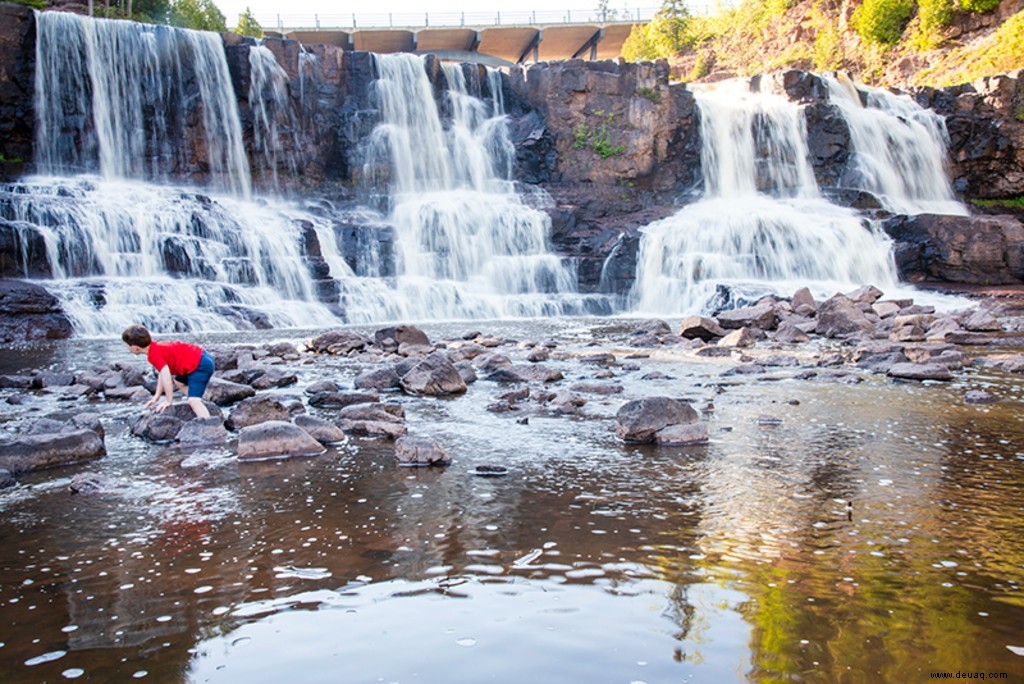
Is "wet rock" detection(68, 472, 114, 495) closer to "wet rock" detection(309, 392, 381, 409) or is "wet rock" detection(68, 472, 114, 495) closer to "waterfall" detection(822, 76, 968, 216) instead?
"wet rock" detection(309, 392, 381, 409)

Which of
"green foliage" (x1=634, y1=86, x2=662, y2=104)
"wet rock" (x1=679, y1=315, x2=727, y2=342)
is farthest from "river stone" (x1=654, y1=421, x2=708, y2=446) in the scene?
"green foliage" (x1=634, y1=86, x2=662, y2=104)

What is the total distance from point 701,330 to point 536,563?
11.9 meters

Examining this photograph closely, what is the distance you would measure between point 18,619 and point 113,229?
1988 cm

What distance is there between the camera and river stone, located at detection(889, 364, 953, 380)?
1012cm

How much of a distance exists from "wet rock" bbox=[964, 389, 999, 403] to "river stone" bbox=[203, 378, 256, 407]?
7497 millimetres

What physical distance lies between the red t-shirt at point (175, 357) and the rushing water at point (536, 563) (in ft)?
2.45

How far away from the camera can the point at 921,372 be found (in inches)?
401

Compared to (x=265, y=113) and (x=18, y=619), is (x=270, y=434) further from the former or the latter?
(x=265, y=113)

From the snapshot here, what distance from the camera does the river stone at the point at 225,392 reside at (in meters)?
8.62

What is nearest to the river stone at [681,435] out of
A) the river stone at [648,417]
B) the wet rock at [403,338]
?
the river stone at [648,417]

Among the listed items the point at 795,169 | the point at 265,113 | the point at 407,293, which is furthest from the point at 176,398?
the point at 795,169

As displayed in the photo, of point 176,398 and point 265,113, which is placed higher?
point 265,113

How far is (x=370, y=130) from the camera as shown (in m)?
29.9

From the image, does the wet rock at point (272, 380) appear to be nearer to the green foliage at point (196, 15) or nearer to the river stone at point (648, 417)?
the river stone at point (648, 417)
